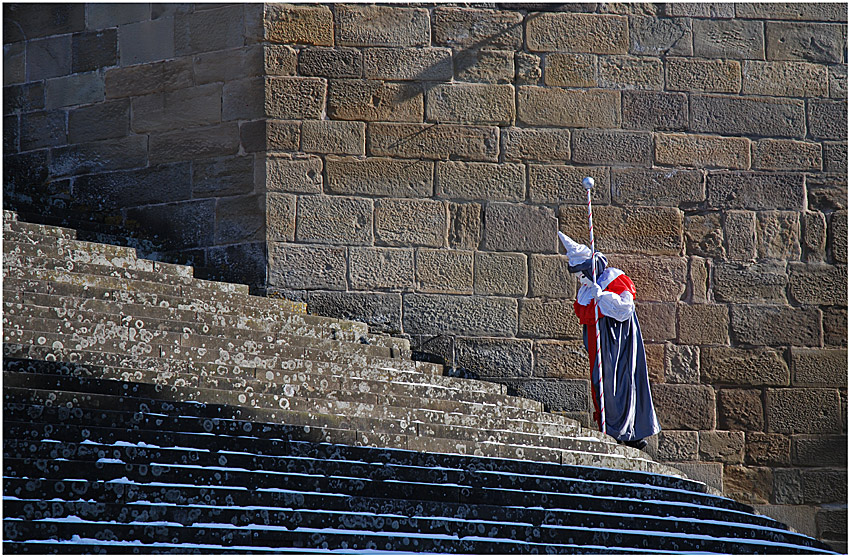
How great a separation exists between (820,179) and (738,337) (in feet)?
4.67

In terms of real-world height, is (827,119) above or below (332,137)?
above

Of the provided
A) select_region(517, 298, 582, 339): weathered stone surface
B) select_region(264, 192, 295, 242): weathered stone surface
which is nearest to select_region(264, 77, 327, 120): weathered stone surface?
select_region(264, 192, 295, 242): weathered stone surface

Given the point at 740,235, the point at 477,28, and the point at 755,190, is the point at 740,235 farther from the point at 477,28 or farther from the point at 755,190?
the point at 477,28

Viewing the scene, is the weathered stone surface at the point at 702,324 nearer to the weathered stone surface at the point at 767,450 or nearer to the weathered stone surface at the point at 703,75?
the weathered stone surface at the point at 767,450

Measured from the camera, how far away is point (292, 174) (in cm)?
739

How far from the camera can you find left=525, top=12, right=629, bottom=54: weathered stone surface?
7.66 meters

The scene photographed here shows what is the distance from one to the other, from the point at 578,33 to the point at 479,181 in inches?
54.6

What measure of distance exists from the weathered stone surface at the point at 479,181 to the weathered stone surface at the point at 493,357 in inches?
42.1

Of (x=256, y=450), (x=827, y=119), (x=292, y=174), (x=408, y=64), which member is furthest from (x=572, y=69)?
(x=256, y=450)

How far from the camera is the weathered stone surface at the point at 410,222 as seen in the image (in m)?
7.38

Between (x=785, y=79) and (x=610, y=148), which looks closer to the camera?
(x=610, y=148)

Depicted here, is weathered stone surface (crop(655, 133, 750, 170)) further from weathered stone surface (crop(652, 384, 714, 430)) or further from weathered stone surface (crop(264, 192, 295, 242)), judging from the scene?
weathered stone surface (crop(264, 192, 295, 242))

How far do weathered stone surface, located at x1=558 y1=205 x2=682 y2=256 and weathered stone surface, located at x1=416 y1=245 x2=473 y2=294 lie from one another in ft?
2.59

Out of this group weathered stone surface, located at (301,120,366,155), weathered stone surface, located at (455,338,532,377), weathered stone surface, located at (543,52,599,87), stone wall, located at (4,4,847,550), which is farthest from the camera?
weathered stone surface, located at (543,52,599,87)
